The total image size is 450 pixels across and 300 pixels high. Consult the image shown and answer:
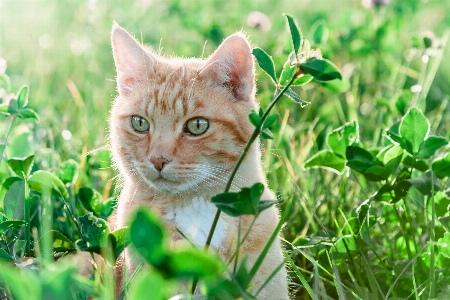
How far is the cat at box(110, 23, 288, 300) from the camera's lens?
4.45 feet

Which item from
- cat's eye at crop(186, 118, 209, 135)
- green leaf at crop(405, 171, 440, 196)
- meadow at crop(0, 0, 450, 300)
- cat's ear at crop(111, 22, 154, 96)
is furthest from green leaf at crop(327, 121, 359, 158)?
cat's ear at crop(111, 22, 154, 96)

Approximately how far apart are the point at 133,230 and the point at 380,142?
1837 millimetres

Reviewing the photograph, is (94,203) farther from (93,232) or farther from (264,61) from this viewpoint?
(264,61)

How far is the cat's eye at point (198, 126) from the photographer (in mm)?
1486

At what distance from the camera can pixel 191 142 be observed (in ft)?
4.79

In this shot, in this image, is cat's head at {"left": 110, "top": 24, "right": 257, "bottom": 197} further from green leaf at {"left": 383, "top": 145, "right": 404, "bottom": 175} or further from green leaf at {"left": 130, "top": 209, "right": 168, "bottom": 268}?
green leaf at {"left": 130, "top": 209, "right": 168, "bottom": 268}

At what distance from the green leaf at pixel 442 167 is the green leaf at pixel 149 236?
0.93m

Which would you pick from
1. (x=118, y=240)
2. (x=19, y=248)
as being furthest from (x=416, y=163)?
(x=19, y=248)

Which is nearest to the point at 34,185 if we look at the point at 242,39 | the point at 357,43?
the point at 242,39

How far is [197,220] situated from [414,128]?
0.57 meters

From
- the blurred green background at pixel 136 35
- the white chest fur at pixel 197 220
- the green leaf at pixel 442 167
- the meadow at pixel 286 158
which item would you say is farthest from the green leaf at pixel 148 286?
the blurred green background at pixel 136 35

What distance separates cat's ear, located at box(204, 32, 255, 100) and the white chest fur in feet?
1.15

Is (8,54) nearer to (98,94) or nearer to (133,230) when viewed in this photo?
(98,94)

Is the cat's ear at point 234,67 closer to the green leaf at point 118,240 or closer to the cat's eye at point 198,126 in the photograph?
the cat's eye at point 198,126
